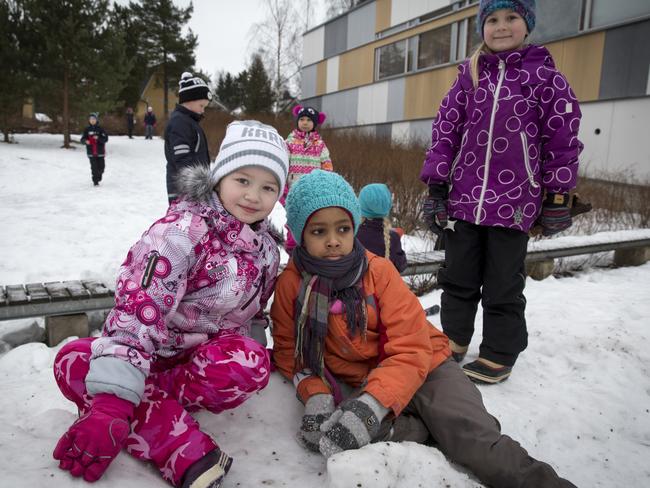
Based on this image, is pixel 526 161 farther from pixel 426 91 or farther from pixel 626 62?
pixel 426 91

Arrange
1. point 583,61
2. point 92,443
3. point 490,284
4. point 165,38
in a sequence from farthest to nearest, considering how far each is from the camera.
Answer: point 165,38
point 583,61
point 490,284
point 92,443

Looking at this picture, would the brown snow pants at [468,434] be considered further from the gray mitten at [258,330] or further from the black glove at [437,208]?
the black glove at [437,208]

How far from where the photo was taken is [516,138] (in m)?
2.22

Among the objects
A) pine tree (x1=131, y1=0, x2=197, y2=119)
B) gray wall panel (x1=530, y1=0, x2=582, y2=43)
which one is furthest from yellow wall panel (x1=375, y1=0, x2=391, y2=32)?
pine tree (x1=131, y1=0, x2=197, y2=119)

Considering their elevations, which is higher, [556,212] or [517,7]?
[517,7]

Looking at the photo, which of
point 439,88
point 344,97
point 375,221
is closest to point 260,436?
point 375,221

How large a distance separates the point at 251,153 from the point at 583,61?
1010 cm

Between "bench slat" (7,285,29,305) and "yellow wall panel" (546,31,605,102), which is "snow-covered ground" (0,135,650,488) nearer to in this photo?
A: "bench slat" (7,285,29,305)

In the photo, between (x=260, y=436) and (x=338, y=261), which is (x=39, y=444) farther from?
(x=338, y=261)

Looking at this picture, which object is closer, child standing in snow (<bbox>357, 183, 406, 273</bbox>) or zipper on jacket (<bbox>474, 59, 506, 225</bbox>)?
zipper on jacket (<bbox>474, 59, 506, 225</bbox>)

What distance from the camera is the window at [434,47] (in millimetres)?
13332

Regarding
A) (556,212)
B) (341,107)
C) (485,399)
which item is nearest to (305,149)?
(556,212)

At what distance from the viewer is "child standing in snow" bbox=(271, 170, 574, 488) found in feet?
5.00

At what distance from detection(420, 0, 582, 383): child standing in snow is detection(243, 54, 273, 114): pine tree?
28171 mm
